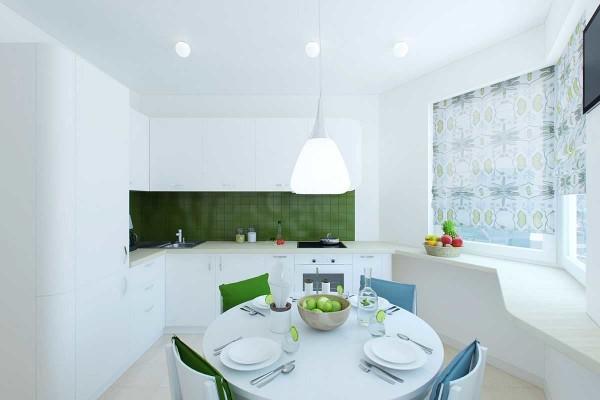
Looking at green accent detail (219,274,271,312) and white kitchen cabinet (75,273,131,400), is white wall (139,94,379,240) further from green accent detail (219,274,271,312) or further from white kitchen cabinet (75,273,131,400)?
white kitchen cabinet (75,273,131,400)

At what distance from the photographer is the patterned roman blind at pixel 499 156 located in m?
2.54

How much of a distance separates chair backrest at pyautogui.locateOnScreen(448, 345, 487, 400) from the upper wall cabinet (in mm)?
2587

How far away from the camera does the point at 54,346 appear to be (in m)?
1.81

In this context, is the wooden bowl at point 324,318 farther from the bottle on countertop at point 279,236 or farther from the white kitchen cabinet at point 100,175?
the bottle on countertop at point 279,236

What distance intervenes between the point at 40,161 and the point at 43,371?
1.23m

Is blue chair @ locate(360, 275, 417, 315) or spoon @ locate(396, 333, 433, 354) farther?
blue chair @ locate(360, 275, 417, 315)

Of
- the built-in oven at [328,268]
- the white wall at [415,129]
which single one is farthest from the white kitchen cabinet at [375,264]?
the white wall at [415,129]

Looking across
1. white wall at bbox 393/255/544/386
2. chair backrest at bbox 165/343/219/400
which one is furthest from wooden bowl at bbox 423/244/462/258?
chair backrest at bbox 165/343/219/400

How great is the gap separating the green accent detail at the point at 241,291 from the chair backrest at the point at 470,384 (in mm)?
1542

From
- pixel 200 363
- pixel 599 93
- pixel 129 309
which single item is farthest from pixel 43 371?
pixel 599 93

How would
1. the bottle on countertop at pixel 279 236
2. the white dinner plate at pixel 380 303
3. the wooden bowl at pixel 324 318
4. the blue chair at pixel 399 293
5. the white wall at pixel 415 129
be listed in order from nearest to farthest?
1. the wooden bowl at pixel 324 318
2. the white dinner plate at pixel 380 303
3. the blue chair at pixel 399 293
4. the white wall at pixel 415 129
5. the bottle on countertop at pixel 279 236

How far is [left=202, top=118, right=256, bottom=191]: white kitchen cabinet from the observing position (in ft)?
11.3

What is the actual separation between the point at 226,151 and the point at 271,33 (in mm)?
1407

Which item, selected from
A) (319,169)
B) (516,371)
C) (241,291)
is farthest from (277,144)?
A: (516,371)
